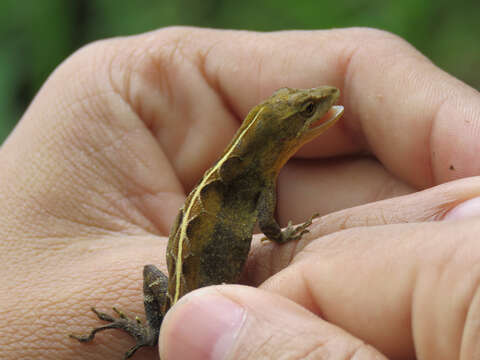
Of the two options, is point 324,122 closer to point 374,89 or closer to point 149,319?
point 374,89

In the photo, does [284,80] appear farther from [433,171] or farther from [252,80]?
[433,171]

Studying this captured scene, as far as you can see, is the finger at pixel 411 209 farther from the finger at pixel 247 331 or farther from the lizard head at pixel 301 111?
the finger at pixel 247 331

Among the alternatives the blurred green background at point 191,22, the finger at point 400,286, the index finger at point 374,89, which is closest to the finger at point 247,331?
the finger at point 400,286

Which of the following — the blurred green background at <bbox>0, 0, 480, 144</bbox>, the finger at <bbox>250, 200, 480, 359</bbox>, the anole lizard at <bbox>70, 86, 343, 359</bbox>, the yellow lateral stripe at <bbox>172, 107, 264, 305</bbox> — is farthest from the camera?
the blurred green background at <bbox>0, 0, 480, 144</bbox>

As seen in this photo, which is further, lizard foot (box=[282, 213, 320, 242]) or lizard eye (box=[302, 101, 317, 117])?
lizard eye (box=[302, 101, 317, 117])

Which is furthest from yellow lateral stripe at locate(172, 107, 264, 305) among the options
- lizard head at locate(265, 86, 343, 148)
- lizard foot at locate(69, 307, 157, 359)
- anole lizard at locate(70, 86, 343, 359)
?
lizard foot at locate(69, 307, 157, 359)

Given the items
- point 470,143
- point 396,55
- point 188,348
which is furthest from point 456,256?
point 396,55

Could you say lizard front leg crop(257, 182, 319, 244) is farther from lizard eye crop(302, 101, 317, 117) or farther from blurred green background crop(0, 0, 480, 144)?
blurred green background crop(0, 0, 480, 144)

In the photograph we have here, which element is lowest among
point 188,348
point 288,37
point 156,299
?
point 156,299
